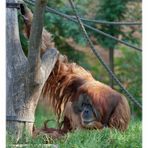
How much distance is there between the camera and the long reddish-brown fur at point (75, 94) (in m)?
4.14

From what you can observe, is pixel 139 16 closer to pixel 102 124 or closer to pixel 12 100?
pixel 102 124

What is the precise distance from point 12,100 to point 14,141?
352 mm

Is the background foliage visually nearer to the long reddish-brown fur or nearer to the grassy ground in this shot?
the long reddish-brown fur

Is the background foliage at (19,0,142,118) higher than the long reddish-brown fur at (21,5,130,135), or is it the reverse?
the background foliage at (19,0,142,118)

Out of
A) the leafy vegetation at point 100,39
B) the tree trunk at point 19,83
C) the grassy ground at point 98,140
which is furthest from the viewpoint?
the leafy vegetation at point 100,39

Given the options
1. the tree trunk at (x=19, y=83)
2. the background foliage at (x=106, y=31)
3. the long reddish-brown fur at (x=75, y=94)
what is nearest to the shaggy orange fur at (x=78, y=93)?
the long reddish-brown fur at (x=75, y=94)

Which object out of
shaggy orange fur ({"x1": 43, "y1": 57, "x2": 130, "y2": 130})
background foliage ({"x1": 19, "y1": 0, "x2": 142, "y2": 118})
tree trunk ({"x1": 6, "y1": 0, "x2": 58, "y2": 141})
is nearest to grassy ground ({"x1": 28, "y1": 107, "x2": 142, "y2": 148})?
tree trunk ({"x1": 6, "y1": 0, "x2": 58, "y2": 141})

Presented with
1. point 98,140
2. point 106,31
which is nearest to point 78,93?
point 98,140

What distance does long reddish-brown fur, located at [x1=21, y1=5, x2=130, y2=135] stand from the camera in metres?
4.14

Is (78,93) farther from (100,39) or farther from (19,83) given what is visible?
(100,39)

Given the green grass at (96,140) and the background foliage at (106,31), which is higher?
the background foliage at (106,31)

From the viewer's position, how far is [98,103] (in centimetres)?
420

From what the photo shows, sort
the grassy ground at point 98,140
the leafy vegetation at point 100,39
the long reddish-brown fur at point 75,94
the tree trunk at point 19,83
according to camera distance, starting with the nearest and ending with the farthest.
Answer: the grassy ground at point 98,140, the tree trunk at point 19,83, the long reddish-brown fur at point 75,94, the leafy vegetation at point 100,39

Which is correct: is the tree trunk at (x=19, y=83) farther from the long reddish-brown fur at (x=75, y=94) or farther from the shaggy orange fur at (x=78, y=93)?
the shaggy orange fur at (x=78, y=93)
